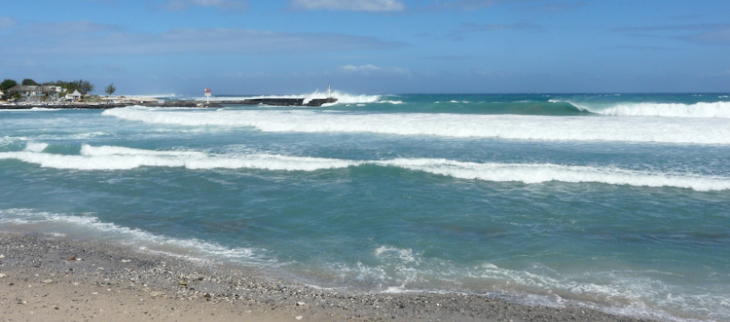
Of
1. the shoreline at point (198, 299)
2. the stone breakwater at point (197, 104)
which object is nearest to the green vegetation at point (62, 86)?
the stone breakwater at point (197, 104)

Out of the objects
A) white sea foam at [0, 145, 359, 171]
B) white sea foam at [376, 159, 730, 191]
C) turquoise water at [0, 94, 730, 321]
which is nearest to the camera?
turquoise water at [0, 94, 730, 321]

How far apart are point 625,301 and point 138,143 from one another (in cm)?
1706

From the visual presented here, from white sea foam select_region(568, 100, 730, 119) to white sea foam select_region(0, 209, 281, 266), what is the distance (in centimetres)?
3179

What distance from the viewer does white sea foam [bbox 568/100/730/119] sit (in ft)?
98.5

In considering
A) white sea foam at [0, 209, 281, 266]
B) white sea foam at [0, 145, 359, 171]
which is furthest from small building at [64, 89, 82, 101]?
white sea foam at [0, 209, 281, 266]

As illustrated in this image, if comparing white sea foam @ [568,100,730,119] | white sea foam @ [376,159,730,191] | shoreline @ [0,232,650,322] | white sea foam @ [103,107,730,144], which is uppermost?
white sea foam @ [568,100,730,119]

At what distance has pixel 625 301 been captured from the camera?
16.1ft

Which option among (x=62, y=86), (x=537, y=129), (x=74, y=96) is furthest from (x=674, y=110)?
(x=62, y=86)

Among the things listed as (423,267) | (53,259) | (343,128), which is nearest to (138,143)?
(343,128)

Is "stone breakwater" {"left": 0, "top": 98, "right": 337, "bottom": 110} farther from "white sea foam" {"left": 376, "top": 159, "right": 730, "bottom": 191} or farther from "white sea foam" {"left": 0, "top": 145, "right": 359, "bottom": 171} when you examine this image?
"white sea foam" {"left": 376, "top": 159, "right": 730, "bottom": 191}

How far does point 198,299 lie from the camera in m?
4.86

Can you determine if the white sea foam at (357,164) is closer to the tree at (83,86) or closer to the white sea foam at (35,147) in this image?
the white sea foam at (35,147)

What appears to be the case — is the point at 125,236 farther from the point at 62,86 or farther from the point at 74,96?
the point at 62,86

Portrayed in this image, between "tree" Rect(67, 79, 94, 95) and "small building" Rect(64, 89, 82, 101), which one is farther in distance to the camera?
"tree" Rect(67, 79, 94, 95)
